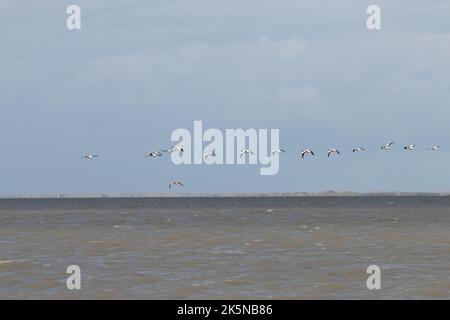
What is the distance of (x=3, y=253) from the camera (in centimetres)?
5928

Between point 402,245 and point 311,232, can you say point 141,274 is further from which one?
point 311,232

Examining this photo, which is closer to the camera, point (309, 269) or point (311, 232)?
point (309, 269)

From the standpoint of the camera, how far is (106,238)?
247 feet

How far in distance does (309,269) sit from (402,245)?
62.2ft

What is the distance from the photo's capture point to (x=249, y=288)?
39.0 metres
